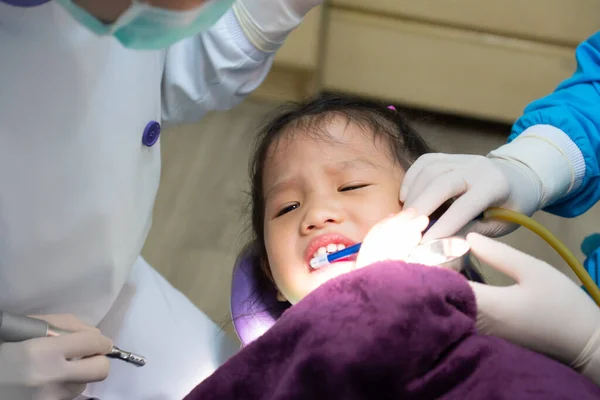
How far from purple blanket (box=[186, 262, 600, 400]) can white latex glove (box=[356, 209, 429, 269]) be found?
73 mm

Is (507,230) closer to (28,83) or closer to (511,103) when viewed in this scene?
(28,83)

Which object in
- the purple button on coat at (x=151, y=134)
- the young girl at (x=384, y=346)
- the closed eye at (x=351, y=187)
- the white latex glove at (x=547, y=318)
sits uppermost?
the purple button on coat at (x=151, y=134)

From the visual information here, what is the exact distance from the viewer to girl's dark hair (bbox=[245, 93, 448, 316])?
1.03 meters

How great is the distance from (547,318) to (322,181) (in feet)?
1.26

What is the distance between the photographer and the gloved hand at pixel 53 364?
737 millimetres

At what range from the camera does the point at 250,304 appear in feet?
3.43

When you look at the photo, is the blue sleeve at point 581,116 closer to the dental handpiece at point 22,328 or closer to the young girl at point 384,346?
the young girl at point 384,346

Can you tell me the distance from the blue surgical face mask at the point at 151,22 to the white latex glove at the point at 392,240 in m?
0.35

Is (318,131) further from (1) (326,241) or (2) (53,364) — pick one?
(2) (53,364)

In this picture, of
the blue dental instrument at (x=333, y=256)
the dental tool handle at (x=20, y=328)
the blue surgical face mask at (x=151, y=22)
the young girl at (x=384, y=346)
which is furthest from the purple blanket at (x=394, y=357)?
the blue surgical face mask at (x=151, y=22)

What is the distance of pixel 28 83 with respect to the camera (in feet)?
2.41

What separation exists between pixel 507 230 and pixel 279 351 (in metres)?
0.43

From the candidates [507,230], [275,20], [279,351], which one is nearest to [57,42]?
[275,20]

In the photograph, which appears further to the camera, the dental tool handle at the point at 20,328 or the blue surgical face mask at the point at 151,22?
the dental tool handle at the point at 20,328
